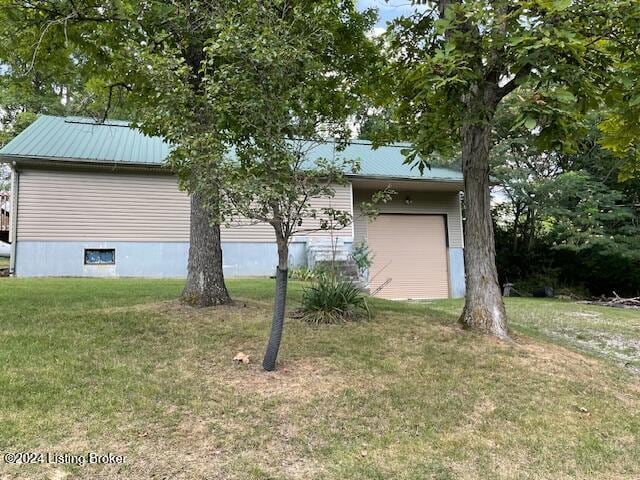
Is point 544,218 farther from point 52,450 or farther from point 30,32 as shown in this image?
point 52,450

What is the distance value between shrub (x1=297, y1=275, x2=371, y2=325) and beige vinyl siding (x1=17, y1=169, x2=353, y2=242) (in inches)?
223

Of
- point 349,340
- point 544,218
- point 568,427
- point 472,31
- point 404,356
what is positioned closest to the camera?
point 568,427

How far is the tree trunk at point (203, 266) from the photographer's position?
6180mm

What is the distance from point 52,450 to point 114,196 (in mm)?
10519

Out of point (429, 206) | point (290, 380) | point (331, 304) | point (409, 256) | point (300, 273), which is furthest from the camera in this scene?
point (429, 206)

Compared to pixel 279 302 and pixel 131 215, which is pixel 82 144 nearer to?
pixel 131 215

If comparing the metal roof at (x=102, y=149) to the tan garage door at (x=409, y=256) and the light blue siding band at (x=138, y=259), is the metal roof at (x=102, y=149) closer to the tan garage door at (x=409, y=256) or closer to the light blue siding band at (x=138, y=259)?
the tan garage door at (x=409, y=256)

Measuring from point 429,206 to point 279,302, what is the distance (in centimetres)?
1211

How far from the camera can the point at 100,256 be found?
12.3 m

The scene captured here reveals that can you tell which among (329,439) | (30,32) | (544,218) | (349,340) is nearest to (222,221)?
(329,439)

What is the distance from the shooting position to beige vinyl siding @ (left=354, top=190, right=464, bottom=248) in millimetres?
14930

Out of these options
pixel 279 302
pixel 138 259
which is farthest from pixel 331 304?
pixel 138 259

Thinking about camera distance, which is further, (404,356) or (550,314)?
(550,314)

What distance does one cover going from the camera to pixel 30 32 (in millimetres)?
6395
